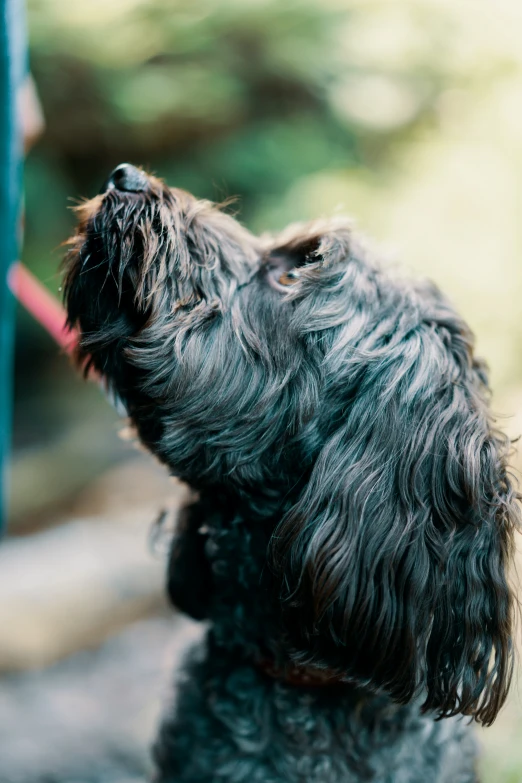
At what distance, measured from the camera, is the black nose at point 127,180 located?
1.37 metres

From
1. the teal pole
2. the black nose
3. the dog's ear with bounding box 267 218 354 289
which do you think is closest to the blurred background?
the teal pole

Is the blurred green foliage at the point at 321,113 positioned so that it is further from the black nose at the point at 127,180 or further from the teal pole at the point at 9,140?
the black nose at the point at 127,180

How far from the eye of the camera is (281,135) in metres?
3.79

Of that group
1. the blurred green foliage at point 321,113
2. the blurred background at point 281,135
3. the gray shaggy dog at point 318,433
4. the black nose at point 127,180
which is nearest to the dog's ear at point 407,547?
the gray shaggy dog at point 318,433

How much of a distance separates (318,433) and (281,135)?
9.09 ft

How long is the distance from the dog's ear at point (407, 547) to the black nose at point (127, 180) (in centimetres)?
52

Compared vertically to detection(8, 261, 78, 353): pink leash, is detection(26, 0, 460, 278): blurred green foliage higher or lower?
higher

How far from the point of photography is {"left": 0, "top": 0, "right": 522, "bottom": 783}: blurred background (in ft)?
11.4

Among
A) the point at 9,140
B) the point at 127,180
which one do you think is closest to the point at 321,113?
the point at 9,140

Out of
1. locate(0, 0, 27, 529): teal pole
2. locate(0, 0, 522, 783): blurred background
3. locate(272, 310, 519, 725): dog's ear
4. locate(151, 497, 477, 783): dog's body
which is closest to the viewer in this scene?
locate(272, 310, 519, 725): dog's ear

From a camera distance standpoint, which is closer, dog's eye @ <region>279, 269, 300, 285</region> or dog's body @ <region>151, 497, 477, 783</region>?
dog's eye @ <region>279, 269, 300, 285</region>

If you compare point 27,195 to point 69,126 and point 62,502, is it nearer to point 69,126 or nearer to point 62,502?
point 69,126

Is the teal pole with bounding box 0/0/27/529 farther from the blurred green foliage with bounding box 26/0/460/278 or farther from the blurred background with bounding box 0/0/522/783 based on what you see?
the blurred green foliage with bounding box 26/0/460/278

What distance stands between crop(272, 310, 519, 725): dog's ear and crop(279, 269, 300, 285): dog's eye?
0.22 m
